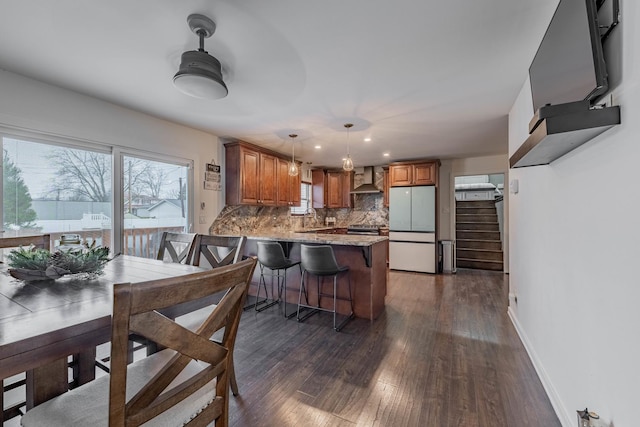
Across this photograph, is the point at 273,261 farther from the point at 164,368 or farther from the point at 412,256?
the point at 412,256

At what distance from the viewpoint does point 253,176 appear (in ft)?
14.4

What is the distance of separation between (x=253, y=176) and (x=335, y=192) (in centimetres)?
299

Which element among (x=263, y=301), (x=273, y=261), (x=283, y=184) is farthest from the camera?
(x=283, y=184)

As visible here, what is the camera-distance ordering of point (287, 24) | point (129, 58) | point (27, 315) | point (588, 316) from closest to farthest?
point (27, 315) < point (588, 316) < point (287, 24) < point (129, 58)

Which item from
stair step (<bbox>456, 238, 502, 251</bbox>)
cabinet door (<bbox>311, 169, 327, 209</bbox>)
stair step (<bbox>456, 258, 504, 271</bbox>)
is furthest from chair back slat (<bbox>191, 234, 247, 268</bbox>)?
stair step (<bbox>456, 238, 502, 251</bbox>)

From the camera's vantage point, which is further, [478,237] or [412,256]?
[478,237]

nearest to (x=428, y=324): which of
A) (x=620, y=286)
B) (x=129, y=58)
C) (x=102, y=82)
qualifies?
(x=620, y=286)

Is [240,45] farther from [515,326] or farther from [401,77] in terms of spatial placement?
[515,326]

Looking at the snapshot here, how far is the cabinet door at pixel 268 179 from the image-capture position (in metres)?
4.55

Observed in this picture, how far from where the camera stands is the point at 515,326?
9.29ft

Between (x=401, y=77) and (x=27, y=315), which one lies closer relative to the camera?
(x=27, y=315)

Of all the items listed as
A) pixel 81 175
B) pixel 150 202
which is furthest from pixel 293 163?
pixel 81 175

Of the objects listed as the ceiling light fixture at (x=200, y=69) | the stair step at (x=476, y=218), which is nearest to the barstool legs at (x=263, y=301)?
the ceiling light fixture at (x=200, y=69)

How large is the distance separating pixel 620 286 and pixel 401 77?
199 cm
